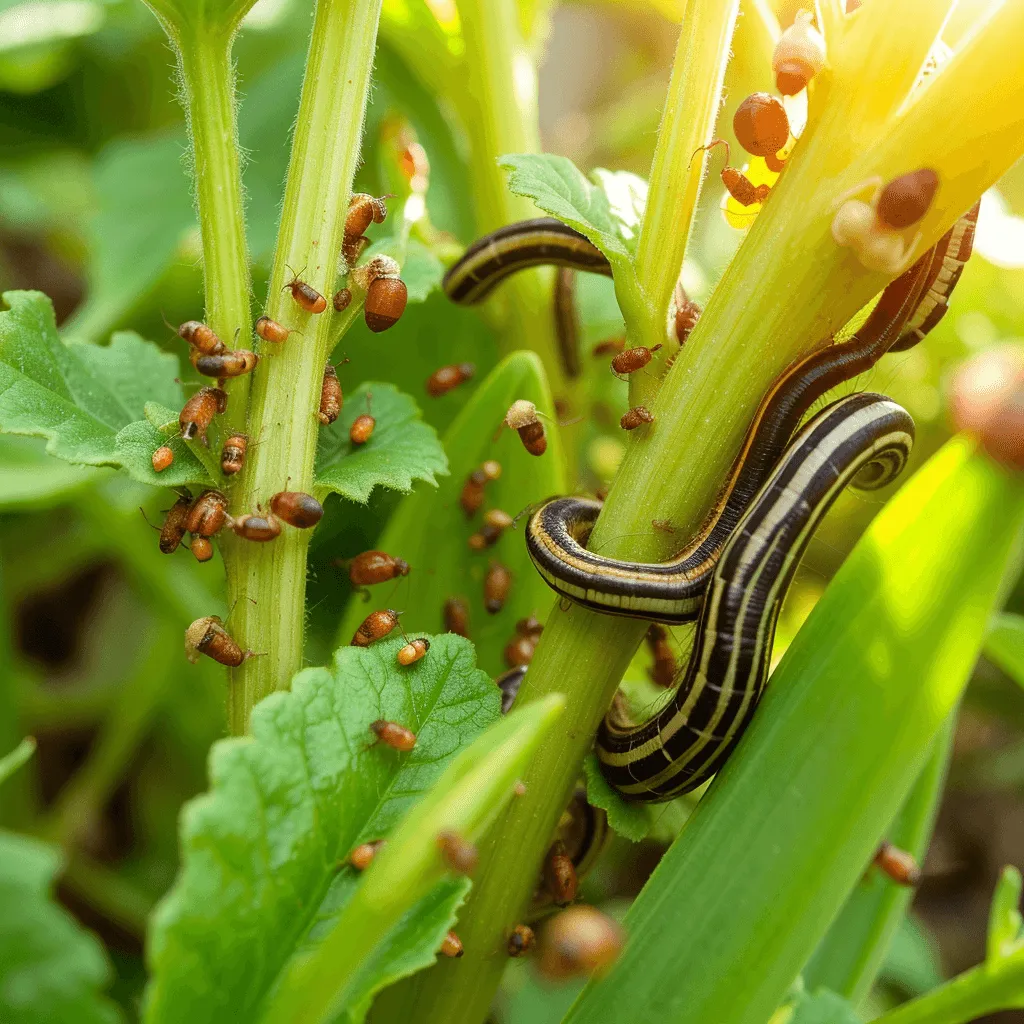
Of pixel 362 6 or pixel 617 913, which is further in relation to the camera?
pixel 617 913

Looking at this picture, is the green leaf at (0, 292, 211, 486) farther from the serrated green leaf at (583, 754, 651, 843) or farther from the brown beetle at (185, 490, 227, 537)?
the serrated green leaf at (583, 754, 651, 843)

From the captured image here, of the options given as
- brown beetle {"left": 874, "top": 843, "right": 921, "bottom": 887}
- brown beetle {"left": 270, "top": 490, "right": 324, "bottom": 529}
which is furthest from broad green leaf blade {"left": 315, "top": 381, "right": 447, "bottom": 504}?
brown beetle {"left": 874, "top": 843, "right": 921, "bottom": 887}

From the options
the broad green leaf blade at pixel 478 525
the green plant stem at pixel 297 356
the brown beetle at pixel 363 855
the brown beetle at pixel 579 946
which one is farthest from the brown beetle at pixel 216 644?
the brown beetle at pixel 579 946

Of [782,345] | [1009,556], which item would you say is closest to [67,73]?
[782,345]

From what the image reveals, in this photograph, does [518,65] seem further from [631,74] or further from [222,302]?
[631,74]

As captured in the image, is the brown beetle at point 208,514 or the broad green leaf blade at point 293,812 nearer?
the broad green leaf blade at point 293,812

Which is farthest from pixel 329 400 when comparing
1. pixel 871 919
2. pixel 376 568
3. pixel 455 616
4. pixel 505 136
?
pixel 871 919

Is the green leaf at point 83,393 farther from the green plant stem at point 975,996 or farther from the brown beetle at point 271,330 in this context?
the green plant stem at point 975,996
